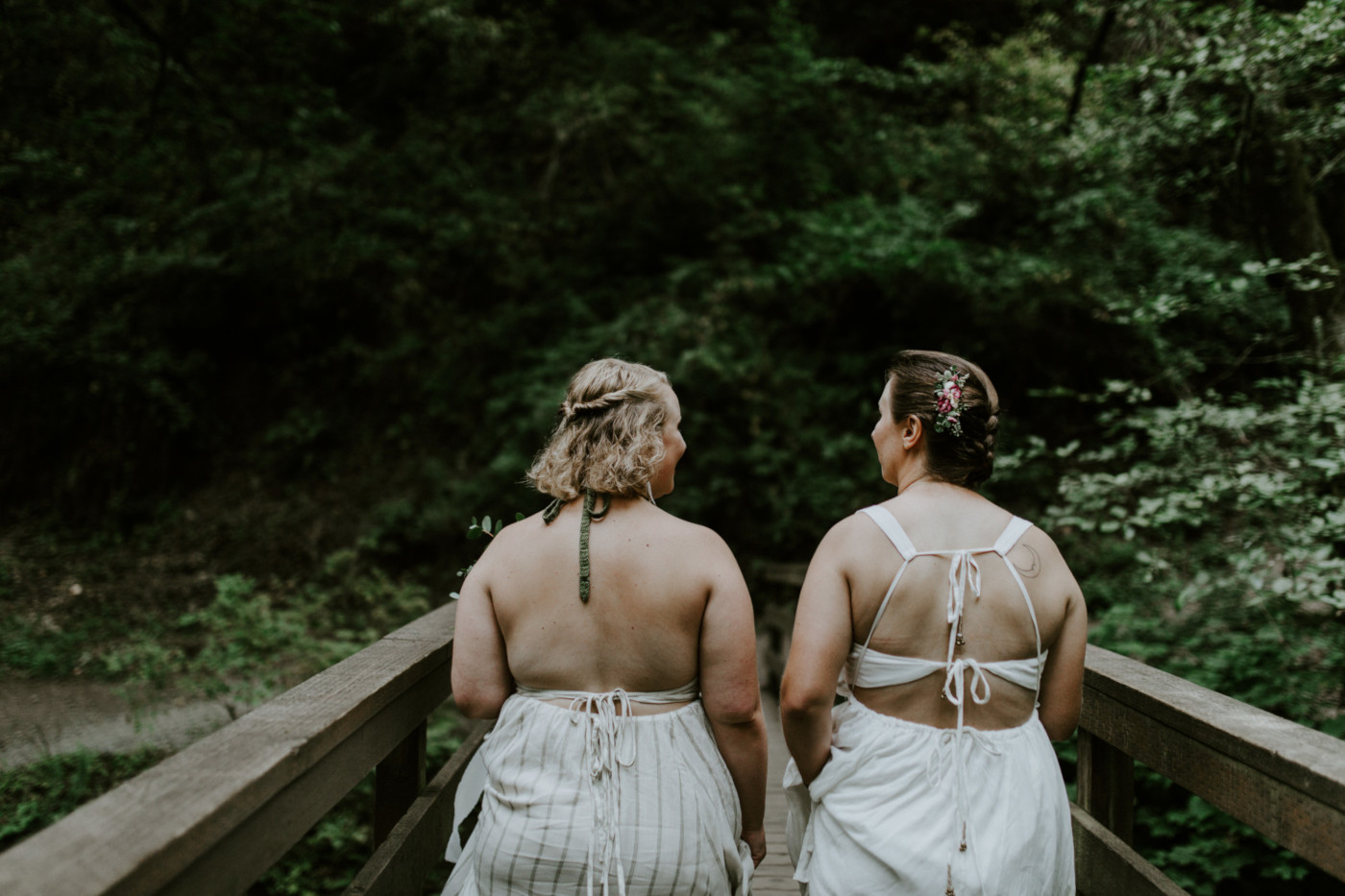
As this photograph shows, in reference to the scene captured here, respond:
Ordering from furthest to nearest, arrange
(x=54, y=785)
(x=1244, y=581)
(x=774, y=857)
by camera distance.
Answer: (x=54, y=785)
(x=1244, y=581)
(x=774, y=857)

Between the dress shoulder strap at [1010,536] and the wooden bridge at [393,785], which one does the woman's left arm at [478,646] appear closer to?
the wooden bridge at [393,785]

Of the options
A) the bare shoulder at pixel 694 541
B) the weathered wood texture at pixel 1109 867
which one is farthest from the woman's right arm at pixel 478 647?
the weathered wood texture at pixel 1109 867

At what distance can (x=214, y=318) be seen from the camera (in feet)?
32.4

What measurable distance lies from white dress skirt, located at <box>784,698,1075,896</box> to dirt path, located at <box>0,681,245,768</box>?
429 centimetres

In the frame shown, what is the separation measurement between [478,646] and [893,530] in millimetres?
877

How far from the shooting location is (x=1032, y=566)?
5.05 ft

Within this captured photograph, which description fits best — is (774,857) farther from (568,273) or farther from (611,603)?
(568,273)

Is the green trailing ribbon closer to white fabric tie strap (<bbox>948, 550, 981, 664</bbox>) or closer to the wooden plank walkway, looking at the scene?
white fabric tie strap (<bbox>948, 550, 981, 664</bbox>)

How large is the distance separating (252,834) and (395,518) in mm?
7141

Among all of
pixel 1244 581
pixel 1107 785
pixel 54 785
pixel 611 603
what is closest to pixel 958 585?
pixel 611 603

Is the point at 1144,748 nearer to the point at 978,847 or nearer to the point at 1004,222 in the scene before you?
the point at 978,847

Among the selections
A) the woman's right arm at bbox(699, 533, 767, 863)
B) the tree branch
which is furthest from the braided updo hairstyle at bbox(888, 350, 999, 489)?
the tree branch

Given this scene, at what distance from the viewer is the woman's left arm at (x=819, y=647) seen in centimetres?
152

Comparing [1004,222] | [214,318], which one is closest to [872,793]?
[1004,222]
